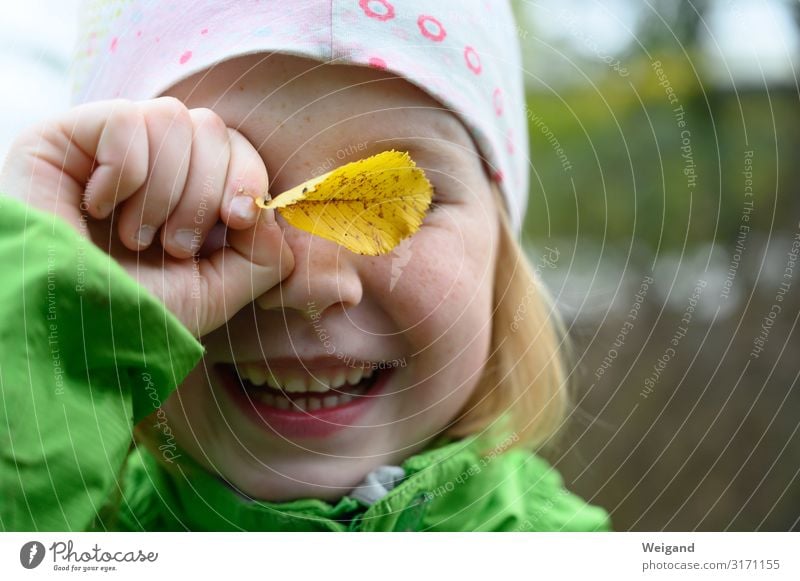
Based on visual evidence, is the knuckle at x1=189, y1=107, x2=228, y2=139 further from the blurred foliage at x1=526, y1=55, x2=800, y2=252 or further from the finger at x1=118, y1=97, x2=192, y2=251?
the blurred foliage at x1=526, y1=55, x2=800, y2=252

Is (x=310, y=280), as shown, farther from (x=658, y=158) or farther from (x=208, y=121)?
(x=658, y=158)

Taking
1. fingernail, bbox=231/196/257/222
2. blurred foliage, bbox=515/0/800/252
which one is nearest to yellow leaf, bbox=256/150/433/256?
fingernail, bbox=231/196/257/222

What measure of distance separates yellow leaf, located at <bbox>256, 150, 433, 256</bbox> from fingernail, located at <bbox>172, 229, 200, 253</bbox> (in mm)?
38

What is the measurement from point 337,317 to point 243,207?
8cm

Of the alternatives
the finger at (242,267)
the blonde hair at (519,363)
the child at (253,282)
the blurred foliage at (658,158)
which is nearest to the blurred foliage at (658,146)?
the blurred foliage at (658,158)

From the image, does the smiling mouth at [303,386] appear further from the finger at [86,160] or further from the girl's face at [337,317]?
the finger at [86,160]

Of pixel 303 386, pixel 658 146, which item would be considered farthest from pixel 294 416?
pixel 658 146

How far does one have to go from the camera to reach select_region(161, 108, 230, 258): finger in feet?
1.32

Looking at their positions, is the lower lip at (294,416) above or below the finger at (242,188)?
below

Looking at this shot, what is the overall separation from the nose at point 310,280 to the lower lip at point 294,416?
0.06 meters

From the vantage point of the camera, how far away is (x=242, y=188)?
1.35ft

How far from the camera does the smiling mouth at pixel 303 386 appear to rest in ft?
1.52

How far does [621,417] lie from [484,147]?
0.54 meters
